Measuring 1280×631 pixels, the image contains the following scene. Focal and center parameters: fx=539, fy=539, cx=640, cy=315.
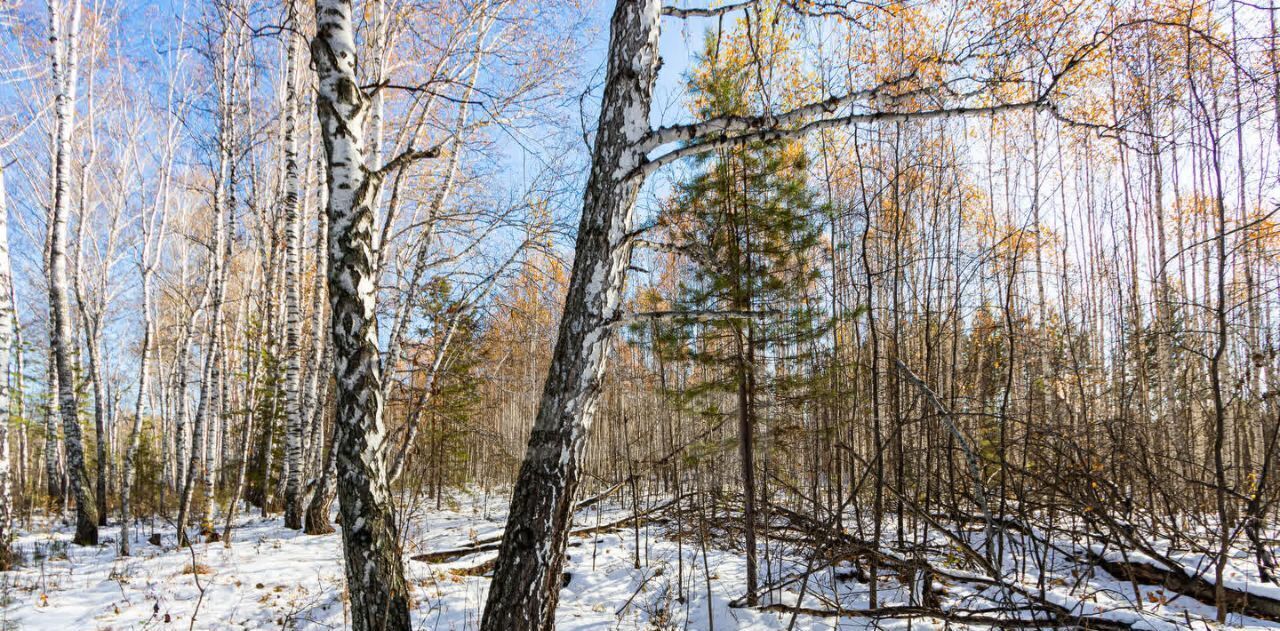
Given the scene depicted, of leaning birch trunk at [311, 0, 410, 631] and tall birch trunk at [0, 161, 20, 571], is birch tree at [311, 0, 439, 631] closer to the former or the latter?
leaning birch trunk at [311, 0, 410, 631]

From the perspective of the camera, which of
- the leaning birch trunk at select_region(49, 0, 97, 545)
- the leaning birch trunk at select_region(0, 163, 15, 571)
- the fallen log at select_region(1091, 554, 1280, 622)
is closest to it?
the fallen log at select_region(1091, 554, 1280, 622)

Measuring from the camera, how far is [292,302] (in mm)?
6859

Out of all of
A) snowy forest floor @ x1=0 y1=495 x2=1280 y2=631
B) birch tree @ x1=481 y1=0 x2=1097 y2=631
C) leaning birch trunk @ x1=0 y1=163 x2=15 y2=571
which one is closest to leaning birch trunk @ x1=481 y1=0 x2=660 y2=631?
birch tree @ x1=481 y1=0 x2=1097 y2=631

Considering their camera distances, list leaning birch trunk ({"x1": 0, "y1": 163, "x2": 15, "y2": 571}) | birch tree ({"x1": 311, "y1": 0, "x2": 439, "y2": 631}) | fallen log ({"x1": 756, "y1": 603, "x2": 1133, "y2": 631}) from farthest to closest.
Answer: leaning birch trunk ({"x1": 0, "y1": 163, "x2": 15, "y2": 571}) < birch tree ({"x1": 311, "y1": 0, "x2": 439, "y2": 631}) < fallen log ({"x1": 756, "y1": 603, "x2": 1133, "y2": 631})

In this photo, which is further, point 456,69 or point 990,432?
point 990,432

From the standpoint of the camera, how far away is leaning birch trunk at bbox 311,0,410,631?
9.55ft

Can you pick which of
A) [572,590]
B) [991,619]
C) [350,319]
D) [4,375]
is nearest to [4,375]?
[4,375]

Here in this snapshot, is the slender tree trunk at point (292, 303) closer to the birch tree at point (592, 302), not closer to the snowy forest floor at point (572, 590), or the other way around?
the snowy forest floor at point (572, 590)

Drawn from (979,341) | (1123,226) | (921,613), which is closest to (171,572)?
(921,613)

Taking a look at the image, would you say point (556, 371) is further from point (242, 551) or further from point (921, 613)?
point (242, 551)

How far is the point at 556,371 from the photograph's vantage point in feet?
9.41

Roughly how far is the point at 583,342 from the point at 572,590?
4069 millimetres

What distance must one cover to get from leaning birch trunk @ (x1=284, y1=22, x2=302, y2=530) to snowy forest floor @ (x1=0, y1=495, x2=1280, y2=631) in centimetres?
62

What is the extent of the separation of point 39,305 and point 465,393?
15.7 m
